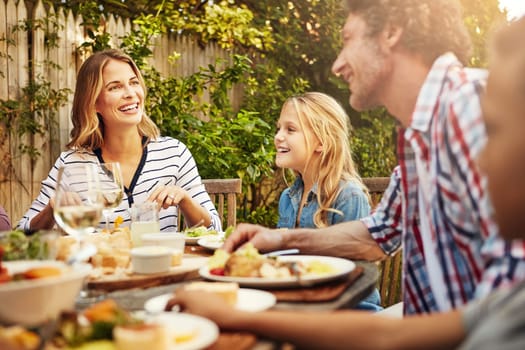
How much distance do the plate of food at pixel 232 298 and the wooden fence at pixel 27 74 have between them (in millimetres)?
3279

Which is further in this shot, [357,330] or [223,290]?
[223,290]

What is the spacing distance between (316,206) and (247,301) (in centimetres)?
177

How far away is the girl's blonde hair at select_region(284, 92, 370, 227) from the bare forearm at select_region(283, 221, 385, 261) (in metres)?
0.96

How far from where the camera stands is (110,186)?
1970 millimetres

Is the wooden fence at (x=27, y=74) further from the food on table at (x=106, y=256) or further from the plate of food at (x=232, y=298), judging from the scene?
the plate of food at (x=232, y=298)

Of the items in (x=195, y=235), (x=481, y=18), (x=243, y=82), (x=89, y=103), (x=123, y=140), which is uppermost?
(x=481, y=18)

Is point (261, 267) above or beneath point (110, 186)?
beneath

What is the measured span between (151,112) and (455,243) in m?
3.70

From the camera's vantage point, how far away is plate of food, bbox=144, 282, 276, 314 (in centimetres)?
138

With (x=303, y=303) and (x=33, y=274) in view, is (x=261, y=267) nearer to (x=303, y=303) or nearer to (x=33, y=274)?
(x=303, y=303)

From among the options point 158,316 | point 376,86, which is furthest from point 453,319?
point 376,86

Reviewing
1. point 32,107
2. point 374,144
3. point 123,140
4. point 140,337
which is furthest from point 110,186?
point 374,144

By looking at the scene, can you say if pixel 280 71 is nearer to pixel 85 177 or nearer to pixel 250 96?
pixel 250 96

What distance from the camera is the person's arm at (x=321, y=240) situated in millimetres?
2135
